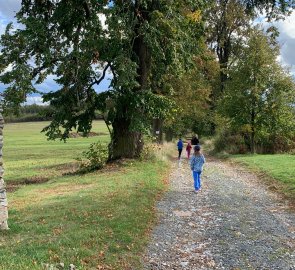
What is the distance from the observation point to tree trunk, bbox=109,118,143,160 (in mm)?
22688

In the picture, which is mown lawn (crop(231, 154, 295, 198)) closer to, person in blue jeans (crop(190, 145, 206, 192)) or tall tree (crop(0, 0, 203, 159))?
person in blue jeans (crop(190, 145, 206, 192))

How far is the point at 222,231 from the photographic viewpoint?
31.5 ft

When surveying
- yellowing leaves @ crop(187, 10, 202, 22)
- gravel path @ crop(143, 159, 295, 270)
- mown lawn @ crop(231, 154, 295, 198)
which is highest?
yellowing leaves @ crop(187, 10, 202, 22)

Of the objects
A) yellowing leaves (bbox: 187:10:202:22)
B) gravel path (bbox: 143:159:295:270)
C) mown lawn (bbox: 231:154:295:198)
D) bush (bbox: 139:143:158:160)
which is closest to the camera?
gravel path (bbox: 143:159:295:270)

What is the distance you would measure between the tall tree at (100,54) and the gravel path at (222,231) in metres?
7.17

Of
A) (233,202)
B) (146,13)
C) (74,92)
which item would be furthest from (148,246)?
(146,13)

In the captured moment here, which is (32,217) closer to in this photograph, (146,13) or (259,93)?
(146,13)

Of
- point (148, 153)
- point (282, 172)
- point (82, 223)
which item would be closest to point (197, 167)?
point (282, 172)

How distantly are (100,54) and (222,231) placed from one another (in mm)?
12437

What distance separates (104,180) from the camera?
1706 centimetres

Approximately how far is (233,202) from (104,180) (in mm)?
6132

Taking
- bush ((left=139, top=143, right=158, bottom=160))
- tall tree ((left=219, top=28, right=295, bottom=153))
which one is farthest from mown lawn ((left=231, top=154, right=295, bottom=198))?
tall tree ((left=219, top=28, right=295, bottom=153))

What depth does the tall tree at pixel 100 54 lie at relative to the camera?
18.2 meters

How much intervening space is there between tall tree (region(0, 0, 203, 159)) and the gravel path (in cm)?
717
